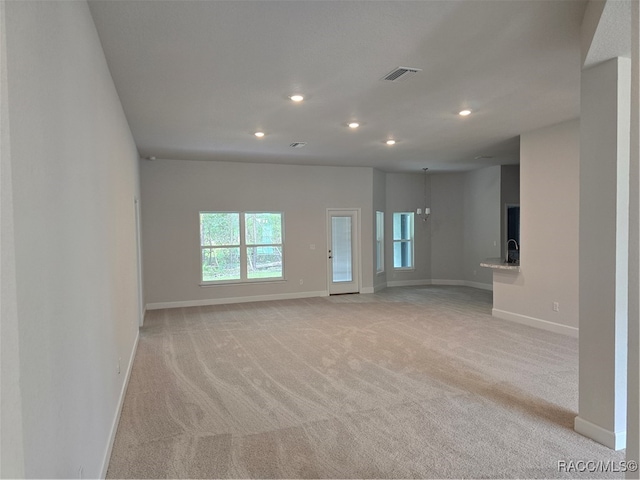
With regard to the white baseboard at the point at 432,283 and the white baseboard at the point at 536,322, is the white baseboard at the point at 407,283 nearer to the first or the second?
the white baseboard at the point at 432,283

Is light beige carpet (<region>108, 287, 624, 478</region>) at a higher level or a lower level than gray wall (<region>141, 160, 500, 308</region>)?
lower

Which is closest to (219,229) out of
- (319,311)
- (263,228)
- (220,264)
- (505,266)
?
(220,264)

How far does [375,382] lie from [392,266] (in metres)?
6.65

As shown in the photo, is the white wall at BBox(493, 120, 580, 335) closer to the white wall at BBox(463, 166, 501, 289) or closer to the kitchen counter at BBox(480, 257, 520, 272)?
the kitchen counter at BBox(480, 257, 520, 272)

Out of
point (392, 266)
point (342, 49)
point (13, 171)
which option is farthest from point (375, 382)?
point (392, 266)

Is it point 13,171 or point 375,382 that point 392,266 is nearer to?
point 375,382

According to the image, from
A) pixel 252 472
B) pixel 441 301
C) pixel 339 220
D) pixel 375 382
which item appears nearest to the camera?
pixel 252 472

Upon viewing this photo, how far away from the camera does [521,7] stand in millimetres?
2523

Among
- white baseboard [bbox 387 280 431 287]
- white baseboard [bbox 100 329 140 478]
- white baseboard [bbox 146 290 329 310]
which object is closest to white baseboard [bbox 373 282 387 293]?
white baseboard [bbox 387 280 431 287]

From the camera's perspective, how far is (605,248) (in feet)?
8.75

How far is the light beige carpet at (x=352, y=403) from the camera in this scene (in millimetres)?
2510

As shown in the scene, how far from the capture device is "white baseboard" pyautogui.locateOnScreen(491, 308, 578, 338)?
17.5ft

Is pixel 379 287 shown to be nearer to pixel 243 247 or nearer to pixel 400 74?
→ pixel 243 247

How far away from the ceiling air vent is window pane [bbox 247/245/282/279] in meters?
5.30
